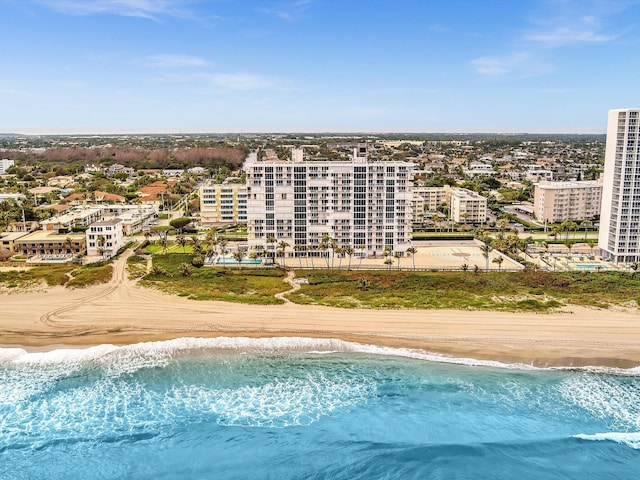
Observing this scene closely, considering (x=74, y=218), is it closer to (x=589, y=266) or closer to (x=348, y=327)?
(x=348, y=327)

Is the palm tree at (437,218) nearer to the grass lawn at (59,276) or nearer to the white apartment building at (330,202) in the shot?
the white apartment building at (330,202)

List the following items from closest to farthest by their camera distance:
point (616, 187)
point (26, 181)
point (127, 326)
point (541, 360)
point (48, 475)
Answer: point (48, 475)
point (541, 360)
point (127, 326)
point (616, 187)
point (26, 181)

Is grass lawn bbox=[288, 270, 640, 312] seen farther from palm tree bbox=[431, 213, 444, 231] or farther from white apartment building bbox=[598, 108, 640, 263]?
palm tree bbox=[431, 213, 444, 231]

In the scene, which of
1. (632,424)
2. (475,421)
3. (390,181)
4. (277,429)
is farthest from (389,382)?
(390,181)

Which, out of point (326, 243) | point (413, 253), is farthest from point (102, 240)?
point (413, 253)

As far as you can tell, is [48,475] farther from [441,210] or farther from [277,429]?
[441,210]

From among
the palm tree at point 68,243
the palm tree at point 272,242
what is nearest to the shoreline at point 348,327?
the palm tree at point 272,242
